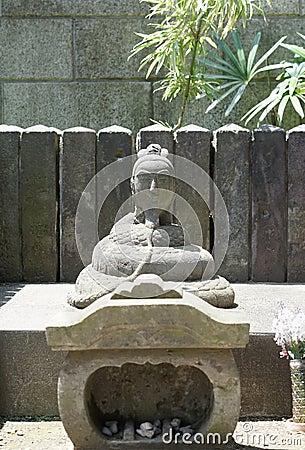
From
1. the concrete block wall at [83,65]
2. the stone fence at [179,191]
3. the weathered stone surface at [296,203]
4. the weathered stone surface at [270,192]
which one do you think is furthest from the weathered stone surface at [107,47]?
the weathered stone surface at [296,203]

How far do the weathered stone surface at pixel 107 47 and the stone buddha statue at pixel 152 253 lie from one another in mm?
3130

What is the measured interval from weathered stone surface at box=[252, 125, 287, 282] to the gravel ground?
1624 mm

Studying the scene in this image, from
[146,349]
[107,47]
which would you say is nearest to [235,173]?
[146,349]

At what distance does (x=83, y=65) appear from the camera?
23.4ft

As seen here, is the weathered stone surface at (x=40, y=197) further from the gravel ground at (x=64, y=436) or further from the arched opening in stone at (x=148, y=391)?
the arched opening in stone at (x=148, y=391)

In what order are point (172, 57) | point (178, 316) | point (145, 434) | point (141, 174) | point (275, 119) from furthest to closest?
point (275, 119) → point (172, 57) → point (141, 174) → point (145, 434) → point (178, 316)

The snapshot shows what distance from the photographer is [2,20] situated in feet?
23.4

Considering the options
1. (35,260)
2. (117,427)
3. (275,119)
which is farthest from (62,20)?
(117,427)

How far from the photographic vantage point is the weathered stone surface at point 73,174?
5.41m

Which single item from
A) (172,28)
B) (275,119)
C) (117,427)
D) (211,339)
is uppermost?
(172,28)

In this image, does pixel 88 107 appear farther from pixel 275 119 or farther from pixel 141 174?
pixel 141 174

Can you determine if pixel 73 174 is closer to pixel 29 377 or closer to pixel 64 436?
pixel 29 377

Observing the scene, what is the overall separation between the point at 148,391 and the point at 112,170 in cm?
201

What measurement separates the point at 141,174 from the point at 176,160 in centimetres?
143
